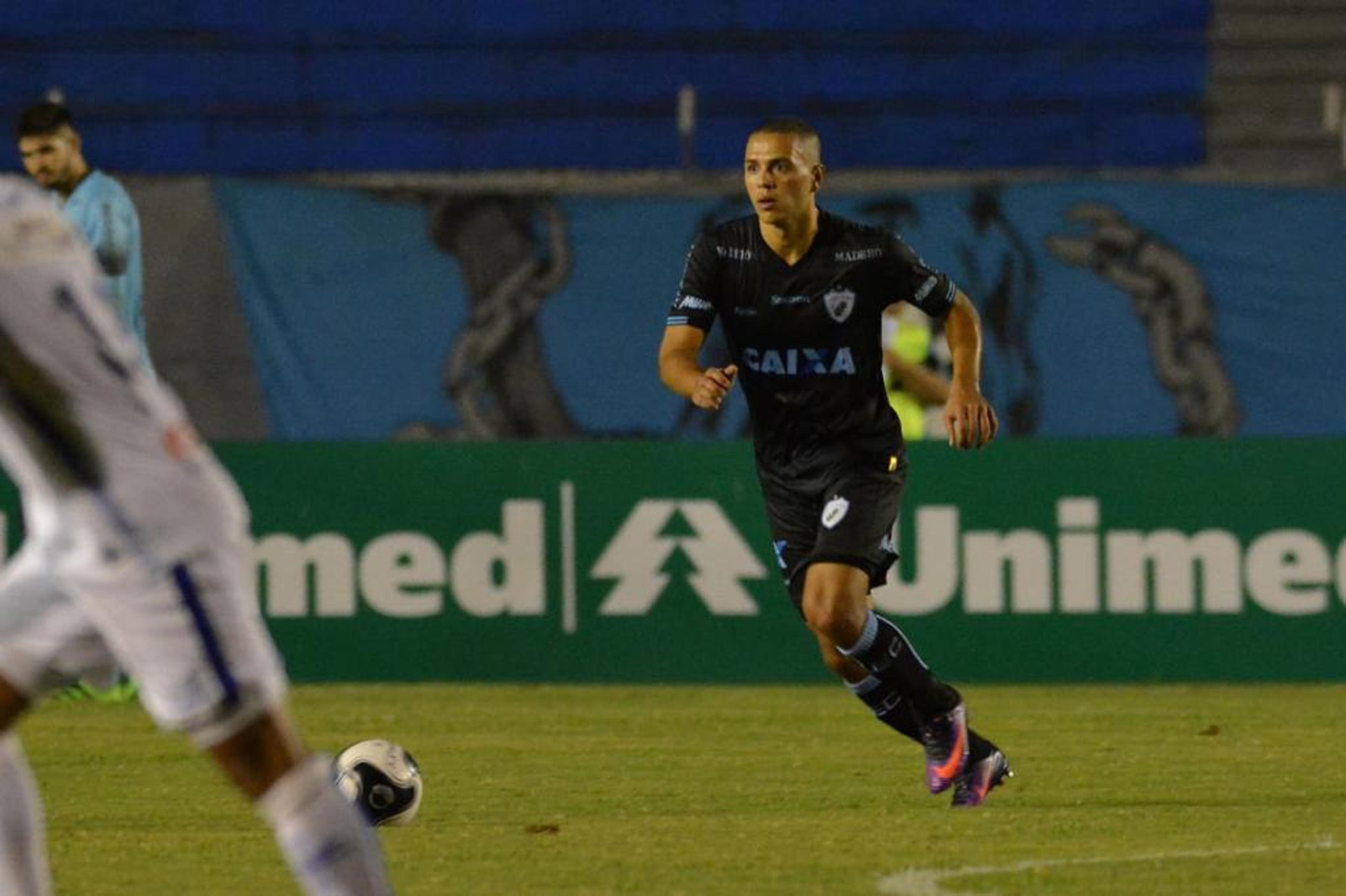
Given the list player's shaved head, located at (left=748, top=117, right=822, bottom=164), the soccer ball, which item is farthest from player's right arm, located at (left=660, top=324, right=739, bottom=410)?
the soccer ball

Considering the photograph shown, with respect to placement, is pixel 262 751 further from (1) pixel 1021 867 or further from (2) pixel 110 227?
(2) pixel 110 227

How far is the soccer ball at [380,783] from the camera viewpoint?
6742mm

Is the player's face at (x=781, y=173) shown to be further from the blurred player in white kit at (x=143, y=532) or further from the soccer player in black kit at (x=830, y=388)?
the blurred player in white kit at (x=143, y=532)

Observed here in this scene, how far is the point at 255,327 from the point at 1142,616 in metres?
5.55

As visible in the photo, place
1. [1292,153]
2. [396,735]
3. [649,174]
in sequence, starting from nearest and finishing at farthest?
[396,735]
[649,174]
[1292,153]

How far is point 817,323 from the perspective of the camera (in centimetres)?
734

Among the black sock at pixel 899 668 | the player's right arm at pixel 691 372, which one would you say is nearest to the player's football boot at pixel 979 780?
the black sock at pixel 899 668

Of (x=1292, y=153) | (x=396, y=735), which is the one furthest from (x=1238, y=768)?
(x=1292, y=153)

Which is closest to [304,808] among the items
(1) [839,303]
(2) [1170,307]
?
(1) [839,303]

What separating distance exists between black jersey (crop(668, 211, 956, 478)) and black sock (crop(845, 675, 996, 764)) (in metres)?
0.60

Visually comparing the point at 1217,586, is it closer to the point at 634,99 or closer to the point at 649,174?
the point at 649,174

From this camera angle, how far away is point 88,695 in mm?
10922

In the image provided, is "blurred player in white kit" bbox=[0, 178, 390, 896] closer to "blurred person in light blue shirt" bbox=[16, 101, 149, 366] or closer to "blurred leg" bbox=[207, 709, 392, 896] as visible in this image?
"blurred leg" bbox=[207, 709, 392, 896]

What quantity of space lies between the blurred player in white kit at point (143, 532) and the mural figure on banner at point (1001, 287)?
10.3m
